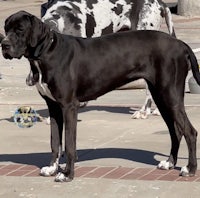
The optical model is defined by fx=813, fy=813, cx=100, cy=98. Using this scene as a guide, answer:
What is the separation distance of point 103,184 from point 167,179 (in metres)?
0.62

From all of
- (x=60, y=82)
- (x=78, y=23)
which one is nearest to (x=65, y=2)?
(x=78, y=23)

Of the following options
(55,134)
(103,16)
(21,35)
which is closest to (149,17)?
(103,16)

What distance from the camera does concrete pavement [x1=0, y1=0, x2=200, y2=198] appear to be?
7332mm

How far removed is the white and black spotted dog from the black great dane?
271 cm

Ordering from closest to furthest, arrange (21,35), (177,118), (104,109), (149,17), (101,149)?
(21,35)
(177,118)
(101,149)
(149,17)
(104,109)

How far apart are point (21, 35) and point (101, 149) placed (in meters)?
2.19

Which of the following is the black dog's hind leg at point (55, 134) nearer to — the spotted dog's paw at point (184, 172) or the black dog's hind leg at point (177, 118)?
the black dog's hind leg at point (177, 118)

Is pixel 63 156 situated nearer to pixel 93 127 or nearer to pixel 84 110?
pixel 93 127

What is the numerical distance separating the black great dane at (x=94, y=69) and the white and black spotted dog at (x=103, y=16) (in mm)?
2708

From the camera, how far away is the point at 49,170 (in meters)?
7.87

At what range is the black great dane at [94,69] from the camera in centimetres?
752

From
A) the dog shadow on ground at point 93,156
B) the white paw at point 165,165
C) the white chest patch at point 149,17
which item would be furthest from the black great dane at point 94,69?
the white chest patch at point 149,17

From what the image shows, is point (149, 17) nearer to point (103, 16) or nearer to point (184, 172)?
point (103, 16)

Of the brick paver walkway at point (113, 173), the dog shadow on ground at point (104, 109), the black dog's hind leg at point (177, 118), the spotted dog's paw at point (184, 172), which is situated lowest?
the dog shadow on ground at point (104, 109)
